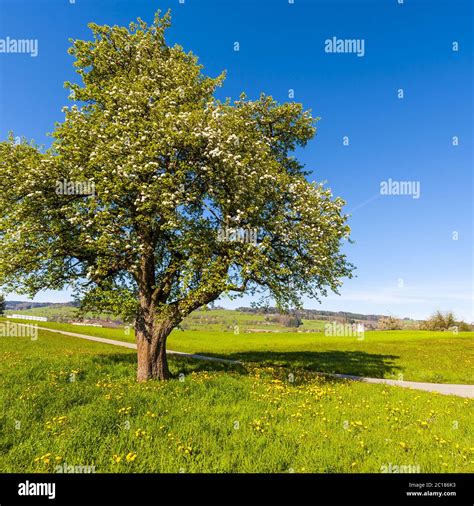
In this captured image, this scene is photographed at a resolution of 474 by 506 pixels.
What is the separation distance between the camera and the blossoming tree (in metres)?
14.2

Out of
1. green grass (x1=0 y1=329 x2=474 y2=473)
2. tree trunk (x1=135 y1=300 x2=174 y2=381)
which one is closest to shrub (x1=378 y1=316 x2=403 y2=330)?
green grass (x1=0 y1=329 x2=474 y2=473)

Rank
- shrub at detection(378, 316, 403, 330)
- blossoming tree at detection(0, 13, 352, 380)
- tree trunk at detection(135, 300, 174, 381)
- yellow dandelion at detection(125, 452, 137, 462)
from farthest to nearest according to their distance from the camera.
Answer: shrub at detection(378, 316, 403, 330), tree trunk at detection(135, 300, 174, 381), blossoming tree at detection(0, 13, 352, 380), yellow dandelion at detection(125, 452, 137, 462)

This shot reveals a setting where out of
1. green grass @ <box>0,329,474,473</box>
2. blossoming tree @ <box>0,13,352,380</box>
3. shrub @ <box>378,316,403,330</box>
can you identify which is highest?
blossoming tree @ <box>0,13,352,380</box>

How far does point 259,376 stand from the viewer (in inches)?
752

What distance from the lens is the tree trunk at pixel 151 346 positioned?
1692cm

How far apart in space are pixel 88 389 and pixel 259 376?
372 inches

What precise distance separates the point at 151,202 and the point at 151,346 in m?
7.90

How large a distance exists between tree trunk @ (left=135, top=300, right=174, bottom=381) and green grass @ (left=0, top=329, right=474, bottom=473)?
1.02 meters

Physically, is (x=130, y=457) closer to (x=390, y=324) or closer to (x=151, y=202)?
(x=151, y=202)

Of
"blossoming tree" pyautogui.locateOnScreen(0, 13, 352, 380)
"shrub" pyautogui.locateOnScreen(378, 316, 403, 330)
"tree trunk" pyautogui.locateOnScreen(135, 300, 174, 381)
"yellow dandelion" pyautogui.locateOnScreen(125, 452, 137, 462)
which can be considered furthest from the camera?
"shrub" pyautogui.locateOnScreen(378, 316, 403, 330)

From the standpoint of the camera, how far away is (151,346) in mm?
16984

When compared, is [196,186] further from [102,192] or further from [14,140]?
[14,140]

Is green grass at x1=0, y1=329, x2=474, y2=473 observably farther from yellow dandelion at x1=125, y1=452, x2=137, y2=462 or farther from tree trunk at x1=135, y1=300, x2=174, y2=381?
tree trunk at x1=135, y1=300, x2=174, y2=381
